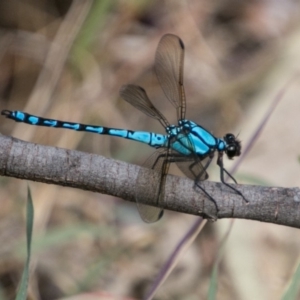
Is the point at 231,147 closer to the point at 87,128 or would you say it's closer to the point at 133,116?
the point at 87,128

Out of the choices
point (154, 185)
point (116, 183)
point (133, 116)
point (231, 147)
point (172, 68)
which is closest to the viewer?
point (116, 183)

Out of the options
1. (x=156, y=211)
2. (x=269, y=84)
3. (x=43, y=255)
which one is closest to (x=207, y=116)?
(x=269, y=84)

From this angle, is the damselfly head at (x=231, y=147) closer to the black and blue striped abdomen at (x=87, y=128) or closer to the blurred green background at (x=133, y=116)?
the blurred green background at (x=133, y=116)

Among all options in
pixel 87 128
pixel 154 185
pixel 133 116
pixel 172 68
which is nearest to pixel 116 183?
pixel 154 185

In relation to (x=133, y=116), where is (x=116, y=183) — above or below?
below

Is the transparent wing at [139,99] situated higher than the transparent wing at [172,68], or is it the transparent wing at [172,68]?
the transparent wing at [172,68]

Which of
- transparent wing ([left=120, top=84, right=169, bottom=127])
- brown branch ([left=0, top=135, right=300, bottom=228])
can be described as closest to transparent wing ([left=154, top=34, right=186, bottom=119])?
transparent wing ([left=120, top=84, right=169, bottom=127])

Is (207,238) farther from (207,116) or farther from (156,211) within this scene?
(156,211)

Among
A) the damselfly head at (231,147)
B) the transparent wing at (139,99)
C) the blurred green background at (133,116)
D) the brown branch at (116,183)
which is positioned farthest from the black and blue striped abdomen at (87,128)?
the brown branch at (116,183)
